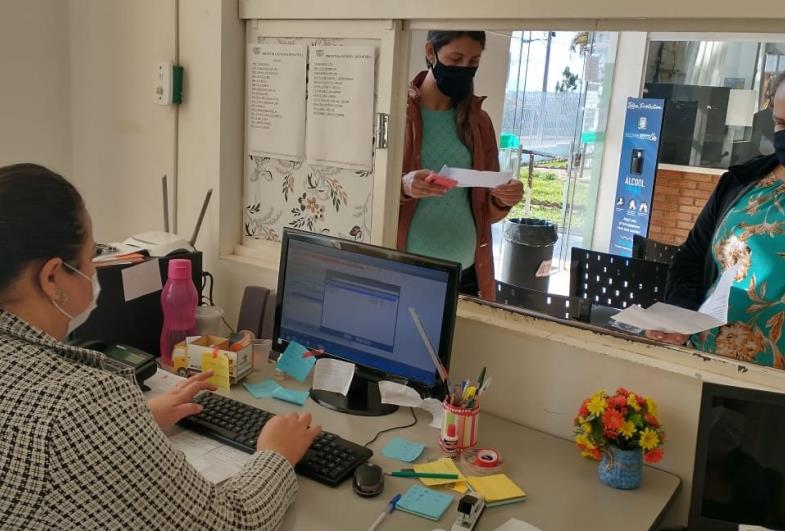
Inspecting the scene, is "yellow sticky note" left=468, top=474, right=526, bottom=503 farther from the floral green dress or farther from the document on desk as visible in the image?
the floral green dress

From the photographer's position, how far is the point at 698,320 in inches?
60.4

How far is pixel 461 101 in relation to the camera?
6.78ft

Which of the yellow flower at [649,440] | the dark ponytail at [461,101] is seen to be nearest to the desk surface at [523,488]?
the yellow flower at [649,440]

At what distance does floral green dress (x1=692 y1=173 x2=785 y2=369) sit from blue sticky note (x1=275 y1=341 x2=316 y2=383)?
0.97 meters

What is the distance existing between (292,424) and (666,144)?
439cm

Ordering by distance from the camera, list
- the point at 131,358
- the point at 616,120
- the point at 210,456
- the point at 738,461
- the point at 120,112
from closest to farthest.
Result: the point at 738,461 < the point at 210,456 < the point at 131,358 < the point at 120,112 < the point at 616,120

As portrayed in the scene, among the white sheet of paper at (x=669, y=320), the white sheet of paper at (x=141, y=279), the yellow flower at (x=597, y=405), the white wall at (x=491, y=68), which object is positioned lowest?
the yellow flower at (x=597, y=405)

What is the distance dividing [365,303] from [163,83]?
1.16 metres

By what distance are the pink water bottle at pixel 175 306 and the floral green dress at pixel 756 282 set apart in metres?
1.37

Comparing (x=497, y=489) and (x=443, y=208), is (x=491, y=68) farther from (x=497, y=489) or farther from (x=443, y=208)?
(x=497, y=489)

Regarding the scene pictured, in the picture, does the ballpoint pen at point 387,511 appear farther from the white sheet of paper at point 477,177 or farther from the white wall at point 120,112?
the white wall at point 120,112

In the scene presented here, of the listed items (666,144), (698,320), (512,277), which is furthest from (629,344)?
A: (666,144)

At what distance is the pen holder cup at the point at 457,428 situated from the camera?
1472 mm

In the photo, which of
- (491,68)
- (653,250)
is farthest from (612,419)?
(653,250)
